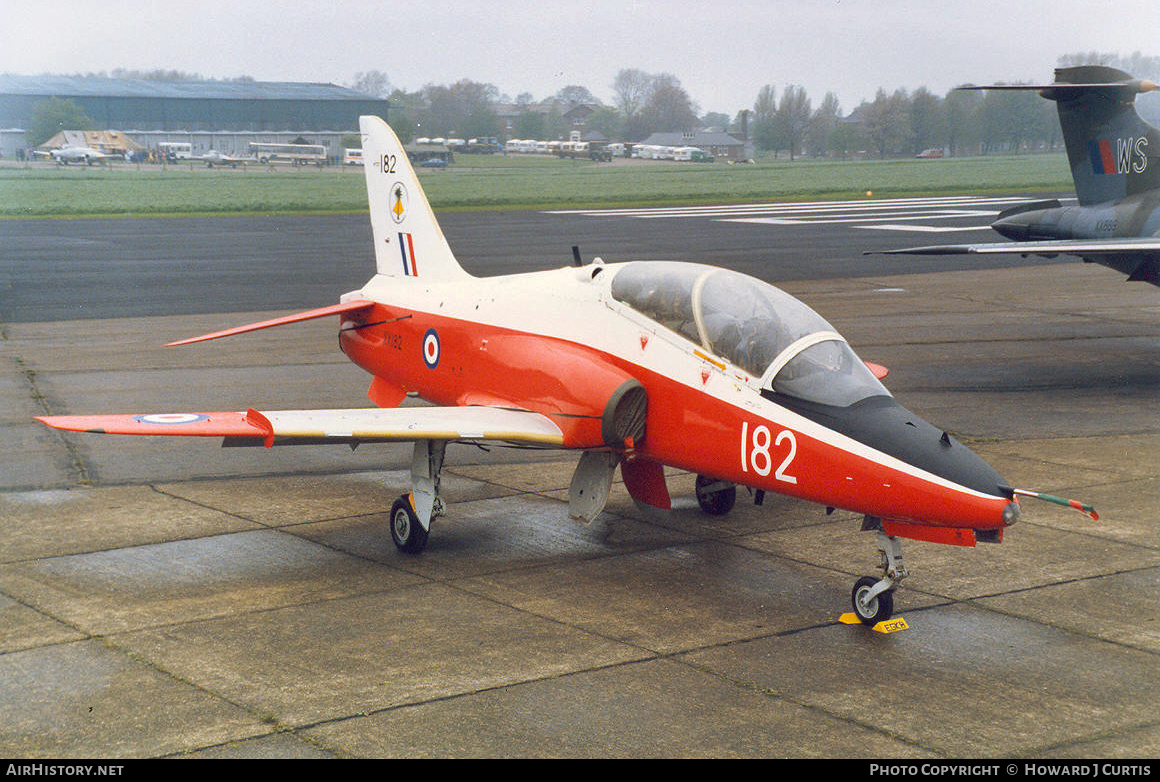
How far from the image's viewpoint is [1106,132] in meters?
21.4

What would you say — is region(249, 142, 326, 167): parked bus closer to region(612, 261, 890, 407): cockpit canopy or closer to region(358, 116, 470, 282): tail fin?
region(358, 116, 470, 282): tail fin

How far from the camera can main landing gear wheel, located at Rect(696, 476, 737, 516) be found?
11945 millimetres

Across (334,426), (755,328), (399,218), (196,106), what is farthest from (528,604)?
(196,106)

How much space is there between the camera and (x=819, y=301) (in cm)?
2859

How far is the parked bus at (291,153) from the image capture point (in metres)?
118

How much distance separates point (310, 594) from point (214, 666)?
1583 mm

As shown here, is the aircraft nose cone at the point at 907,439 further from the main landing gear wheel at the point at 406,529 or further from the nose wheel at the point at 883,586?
the main landing gear wheel at the point at 406,529

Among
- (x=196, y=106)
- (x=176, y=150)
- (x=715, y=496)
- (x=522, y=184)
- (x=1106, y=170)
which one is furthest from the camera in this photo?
(x=196, y=106)

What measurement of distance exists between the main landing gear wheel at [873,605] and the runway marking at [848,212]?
40601 millimetres

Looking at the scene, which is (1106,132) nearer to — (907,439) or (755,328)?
(755,328)

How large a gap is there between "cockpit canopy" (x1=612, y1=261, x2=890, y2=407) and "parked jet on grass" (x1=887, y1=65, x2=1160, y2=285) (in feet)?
36.7

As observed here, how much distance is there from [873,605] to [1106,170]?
51.7 feet

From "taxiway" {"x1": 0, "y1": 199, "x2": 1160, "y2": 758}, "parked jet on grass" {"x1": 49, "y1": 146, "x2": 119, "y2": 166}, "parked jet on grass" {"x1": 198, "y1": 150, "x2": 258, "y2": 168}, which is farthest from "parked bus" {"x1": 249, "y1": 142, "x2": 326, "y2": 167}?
"taxiway" {"x1": 0, "y1": 199, "x2": 1160, "y2": 758}
